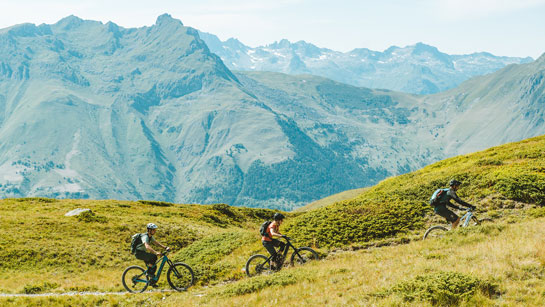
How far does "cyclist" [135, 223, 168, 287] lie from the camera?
21.0 m

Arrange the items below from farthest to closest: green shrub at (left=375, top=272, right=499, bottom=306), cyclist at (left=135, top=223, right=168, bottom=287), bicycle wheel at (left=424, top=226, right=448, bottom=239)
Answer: bicycle wheel at (left=424, top=226, right=448, bottom=239) < cyclist at (left=135, top=223, right=168, bottom=287) < green shrub at (left=375, top=272, right=499, bottom=306)

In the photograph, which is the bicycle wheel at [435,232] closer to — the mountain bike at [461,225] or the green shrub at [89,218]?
the mountain bike at [461,225]

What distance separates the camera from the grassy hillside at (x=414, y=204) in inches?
1075

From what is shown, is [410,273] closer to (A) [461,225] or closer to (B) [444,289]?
(B) [444,289]

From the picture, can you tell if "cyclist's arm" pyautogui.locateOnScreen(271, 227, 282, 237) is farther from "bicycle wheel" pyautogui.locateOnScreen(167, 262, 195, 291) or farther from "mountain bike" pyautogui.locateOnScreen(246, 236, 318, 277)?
"bicycle wheel" pyautogui.locateOnScreen(167, 262, 195, 291)

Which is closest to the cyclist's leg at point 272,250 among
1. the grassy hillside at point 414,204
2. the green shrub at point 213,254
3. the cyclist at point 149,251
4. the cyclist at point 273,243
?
the cyclist at point 273,243

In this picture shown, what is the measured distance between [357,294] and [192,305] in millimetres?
7439

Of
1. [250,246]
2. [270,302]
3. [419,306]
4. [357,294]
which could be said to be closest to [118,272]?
[250,246]

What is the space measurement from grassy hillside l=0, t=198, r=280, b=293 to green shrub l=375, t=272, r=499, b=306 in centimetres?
1188

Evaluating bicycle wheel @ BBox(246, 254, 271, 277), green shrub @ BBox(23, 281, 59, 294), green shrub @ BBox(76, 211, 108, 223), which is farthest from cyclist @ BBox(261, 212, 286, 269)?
green shrub @ BBox(76, 211, 108, 223)

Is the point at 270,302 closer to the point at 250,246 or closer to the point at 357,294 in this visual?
the point at 357,294

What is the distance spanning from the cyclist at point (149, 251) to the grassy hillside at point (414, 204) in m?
10.8

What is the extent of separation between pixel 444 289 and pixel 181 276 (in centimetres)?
1492

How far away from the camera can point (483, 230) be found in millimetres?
20828
